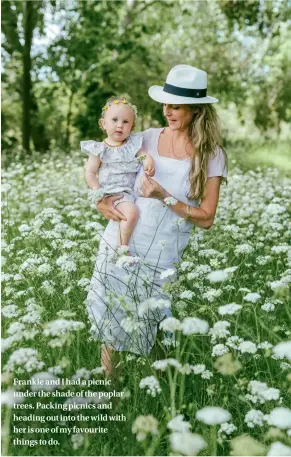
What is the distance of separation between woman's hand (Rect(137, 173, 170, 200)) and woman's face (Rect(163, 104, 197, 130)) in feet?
1.09

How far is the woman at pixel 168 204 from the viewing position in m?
3.75

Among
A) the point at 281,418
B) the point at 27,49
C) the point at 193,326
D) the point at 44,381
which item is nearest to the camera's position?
the point at 281,418

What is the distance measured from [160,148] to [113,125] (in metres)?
0.29

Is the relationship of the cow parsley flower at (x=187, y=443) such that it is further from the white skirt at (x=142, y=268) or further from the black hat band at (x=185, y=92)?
the black hat band at (x=185, y=92)

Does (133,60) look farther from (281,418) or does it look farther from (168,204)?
(281,418)

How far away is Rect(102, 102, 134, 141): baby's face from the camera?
12.5ft

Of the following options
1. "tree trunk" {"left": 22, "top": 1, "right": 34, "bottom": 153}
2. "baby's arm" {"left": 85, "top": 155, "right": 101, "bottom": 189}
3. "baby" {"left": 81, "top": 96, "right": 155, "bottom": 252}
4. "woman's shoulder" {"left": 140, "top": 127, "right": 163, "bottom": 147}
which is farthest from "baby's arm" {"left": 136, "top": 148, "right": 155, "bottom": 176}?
"tree trunk" {"left": 22, "top": 1, "right": 34, "bottom": 153}

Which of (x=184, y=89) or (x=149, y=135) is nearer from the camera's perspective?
(x=184, y=89)

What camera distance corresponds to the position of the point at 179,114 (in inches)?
150

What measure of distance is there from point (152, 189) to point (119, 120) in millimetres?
440

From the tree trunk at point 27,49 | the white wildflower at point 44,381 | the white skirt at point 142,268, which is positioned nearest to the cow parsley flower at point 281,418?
the white wildflower at point 44,381

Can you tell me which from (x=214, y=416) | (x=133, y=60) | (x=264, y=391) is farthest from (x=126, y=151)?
(x=133, y=60)

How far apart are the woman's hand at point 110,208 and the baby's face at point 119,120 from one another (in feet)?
1.06

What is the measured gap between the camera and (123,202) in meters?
3.84
